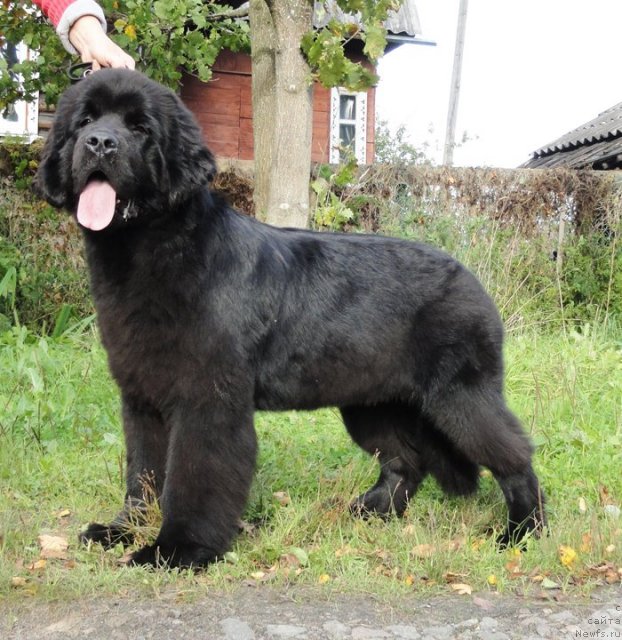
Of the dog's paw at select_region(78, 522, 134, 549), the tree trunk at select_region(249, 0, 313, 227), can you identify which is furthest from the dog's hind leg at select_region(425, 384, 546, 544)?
the tree trunk at select_region(249, 0, 313, 227)

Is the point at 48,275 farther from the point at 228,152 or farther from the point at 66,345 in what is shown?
the point at 228,152

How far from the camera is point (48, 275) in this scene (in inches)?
302

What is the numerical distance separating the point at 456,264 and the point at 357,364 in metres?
0.67

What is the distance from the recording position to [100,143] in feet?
9.74

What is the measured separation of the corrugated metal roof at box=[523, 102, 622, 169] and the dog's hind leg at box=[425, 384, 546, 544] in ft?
29.9

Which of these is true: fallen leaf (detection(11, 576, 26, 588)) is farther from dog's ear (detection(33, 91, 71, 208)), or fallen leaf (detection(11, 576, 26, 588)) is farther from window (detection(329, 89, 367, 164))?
window (detection(329, 89, 367, 164))

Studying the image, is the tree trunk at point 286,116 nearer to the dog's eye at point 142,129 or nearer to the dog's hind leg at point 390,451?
the dog's hind leg at point 390,451

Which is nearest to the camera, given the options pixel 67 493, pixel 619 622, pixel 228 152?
pixel 619 622

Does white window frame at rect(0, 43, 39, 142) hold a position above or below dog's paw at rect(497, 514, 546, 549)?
above

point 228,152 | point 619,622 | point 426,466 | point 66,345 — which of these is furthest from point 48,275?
point 228,152

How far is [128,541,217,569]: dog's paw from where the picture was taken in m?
3.13

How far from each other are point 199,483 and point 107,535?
56 cm

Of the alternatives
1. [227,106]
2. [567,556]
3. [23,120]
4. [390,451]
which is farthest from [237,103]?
[567,556]

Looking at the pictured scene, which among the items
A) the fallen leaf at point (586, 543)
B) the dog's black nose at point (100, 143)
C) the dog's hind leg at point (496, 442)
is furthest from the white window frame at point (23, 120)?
the fallen leaf at point (586, 543)
